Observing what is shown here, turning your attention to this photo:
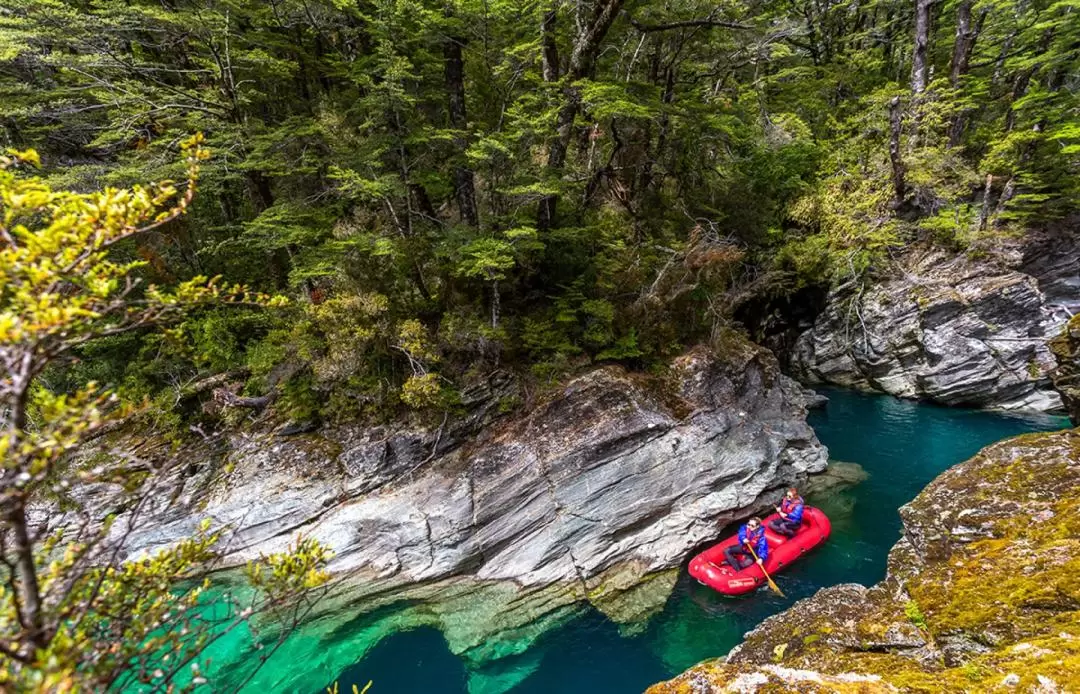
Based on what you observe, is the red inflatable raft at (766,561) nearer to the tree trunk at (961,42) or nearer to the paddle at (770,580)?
the paddle at (770,580)

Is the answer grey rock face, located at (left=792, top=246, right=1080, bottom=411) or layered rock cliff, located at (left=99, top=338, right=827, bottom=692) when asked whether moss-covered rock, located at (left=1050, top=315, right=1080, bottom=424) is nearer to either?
layered rock cliff, located at (left=99, top=338, right=827, bottom=692)

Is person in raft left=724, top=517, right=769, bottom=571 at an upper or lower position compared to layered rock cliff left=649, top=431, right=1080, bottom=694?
lower

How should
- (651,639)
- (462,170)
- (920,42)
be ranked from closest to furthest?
(651,639) < (462,170) < (920,42)

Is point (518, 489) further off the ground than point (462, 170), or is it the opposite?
point (462, 170)

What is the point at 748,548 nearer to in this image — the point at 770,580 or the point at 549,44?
the point at 770,580

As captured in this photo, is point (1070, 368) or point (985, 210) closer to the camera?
point (1070, 368)

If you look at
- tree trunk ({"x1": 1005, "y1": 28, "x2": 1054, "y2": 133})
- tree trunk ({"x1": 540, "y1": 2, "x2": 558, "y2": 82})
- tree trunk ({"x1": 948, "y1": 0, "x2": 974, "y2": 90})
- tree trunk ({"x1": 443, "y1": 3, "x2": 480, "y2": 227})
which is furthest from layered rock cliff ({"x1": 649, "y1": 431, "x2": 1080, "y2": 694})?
tree trunk ({"x1": 1005, "y1": 28, "x2": 1054, "y2": 133})

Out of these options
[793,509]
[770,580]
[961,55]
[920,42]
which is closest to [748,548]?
[770,580]
